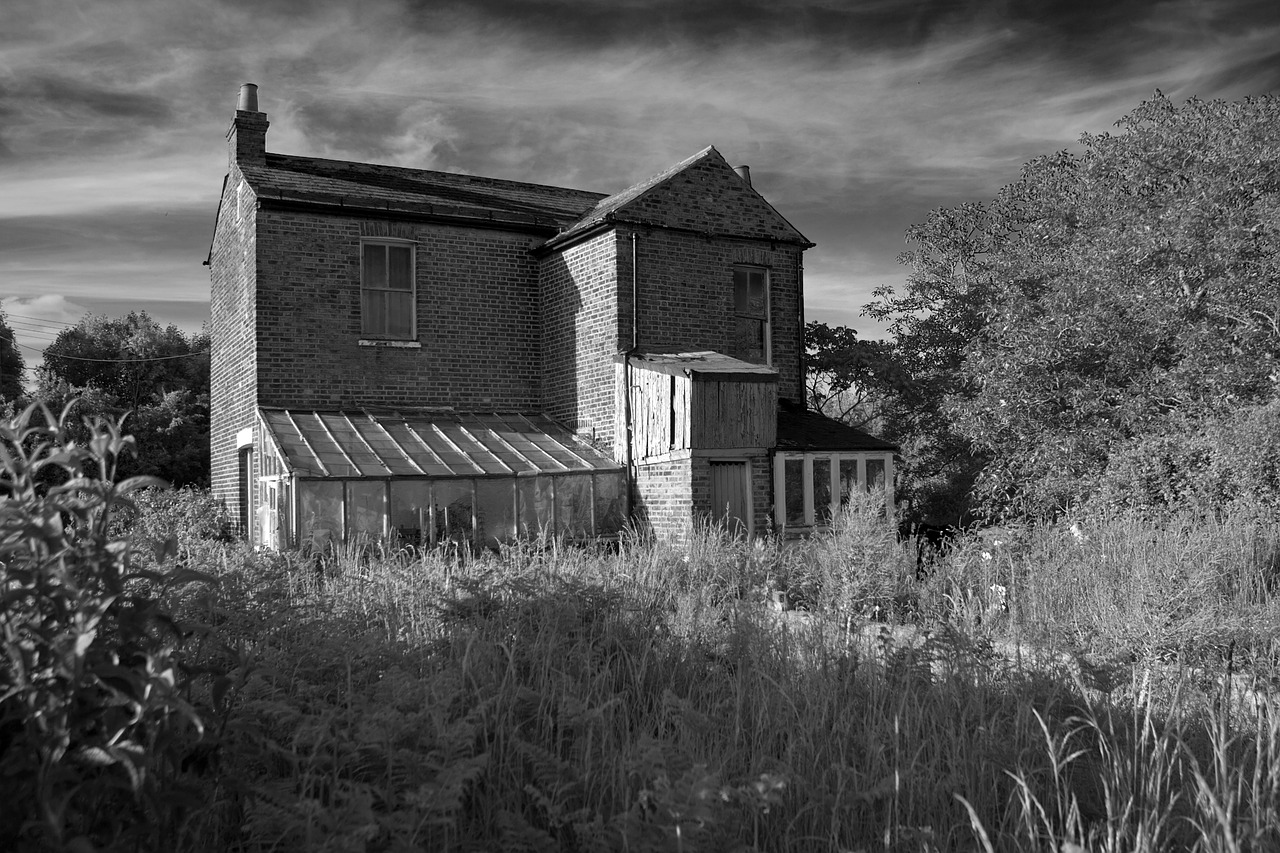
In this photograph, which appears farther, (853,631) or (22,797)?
(853,631)

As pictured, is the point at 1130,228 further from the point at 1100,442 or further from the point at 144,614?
the point at 144,614

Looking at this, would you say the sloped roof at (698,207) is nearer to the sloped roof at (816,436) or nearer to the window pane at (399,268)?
the window pane at (399,268)

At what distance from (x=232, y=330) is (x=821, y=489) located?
10.2 metres

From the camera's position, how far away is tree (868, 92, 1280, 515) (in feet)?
43.4

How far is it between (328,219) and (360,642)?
1116 centimetres

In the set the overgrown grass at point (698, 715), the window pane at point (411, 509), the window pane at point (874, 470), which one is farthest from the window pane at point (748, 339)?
the overgrown grass at point (698, 715)

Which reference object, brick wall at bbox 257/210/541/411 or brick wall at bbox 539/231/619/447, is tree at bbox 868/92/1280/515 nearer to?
brick wall at bbox 539/231/619/447

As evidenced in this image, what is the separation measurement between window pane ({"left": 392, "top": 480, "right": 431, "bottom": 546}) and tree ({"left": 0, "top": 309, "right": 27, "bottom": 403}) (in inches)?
936

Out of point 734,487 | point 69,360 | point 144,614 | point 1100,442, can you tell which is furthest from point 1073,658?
point 69,360

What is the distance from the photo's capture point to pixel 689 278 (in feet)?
51.8

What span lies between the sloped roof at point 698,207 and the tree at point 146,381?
1818cm

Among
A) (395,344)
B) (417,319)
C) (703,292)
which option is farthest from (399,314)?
(703,292)

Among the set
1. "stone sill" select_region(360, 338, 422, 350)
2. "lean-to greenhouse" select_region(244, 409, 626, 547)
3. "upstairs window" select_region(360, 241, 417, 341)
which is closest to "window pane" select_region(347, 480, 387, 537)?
"lean-to greenhouse" select_region(244, 409, 626, 547)

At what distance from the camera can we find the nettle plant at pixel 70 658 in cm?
230
